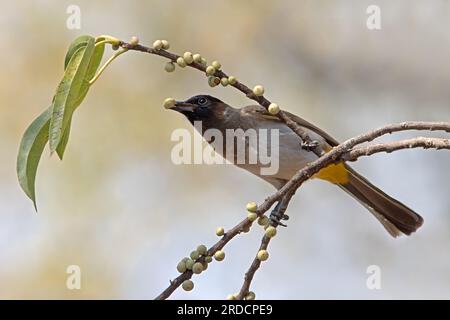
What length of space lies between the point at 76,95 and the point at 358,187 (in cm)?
234

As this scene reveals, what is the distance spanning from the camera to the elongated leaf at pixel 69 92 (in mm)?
1644

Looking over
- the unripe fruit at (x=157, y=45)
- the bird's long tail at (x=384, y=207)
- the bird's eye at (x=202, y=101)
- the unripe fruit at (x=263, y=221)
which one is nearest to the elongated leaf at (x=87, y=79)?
the unripe fruit at (x=157, y=45)

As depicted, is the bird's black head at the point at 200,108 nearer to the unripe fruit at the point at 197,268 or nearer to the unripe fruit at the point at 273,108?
the unripe fruit at the point at 273,108

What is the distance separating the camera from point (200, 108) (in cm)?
358

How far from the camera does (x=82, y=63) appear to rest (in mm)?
1759

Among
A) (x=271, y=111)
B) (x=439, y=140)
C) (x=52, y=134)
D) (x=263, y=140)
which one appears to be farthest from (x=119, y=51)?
(x=263, y=140)

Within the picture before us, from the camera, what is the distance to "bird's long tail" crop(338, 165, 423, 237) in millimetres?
3574

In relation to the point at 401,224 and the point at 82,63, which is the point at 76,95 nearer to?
the point at 82,63

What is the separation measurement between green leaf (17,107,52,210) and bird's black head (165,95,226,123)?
5.76 ft

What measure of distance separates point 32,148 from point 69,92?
0.19 m

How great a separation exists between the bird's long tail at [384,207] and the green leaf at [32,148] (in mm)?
2189

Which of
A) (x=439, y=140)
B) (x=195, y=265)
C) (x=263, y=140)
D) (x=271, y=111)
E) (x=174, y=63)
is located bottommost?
(x=195, y=265)

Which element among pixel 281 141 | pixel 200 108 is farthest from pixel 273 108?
pixel 200 108

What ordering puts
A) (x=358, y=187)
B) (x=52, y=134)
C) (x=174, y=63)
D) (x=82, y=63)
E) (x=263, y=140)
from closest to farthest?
1. (x=52, y=134)
2. (x=82, y=63)
3. (x=174, y=63)
4. (x=263, y=140)
5. (x=358, y=187)
